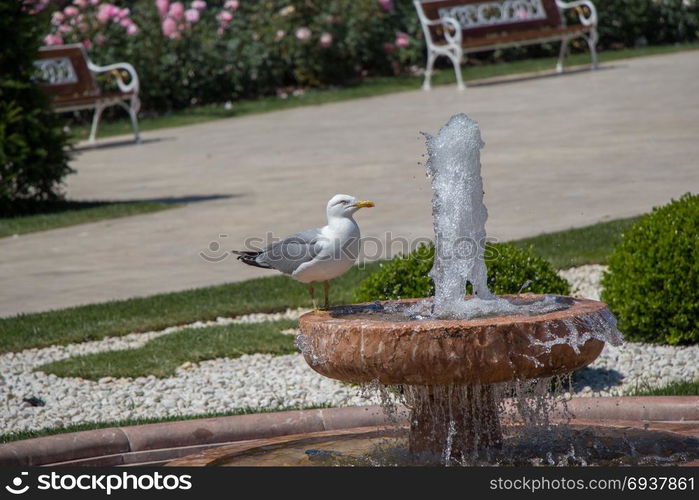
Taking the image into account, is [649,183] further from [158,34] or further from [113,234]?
[158,34]

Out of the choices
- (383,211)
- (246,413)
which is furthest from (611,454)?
(383,211)

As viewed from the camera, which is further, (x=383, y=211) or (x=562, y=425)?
(x=383, y=211)

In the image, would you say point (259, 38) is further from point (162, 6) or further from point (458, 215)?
point (458, 215)

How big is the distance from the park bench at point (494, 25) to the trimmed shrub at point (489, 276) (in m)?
13.1

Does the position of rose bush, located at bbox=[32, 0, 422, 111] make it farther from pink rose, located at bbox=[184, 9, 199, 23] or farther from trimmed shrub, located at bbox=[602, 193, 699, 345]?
Answer: trimmed shrub, located at bbox=[602, 193, 699, 345]

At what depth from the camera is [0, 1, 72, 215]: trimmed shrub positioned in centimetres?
1114

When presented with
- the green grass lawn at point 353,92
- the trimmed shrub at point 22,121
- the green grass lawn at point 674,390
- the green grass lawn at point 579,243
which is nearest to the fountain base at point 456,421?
the green grass lawn at point 674,390

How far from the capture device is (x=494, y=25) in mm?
19531

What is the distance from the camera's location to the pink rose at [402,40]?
830 inches

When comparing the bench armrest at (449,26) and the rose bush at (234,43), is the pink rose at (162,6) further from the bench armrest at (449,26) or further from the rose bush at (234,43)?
the bench armrest at (449,26)

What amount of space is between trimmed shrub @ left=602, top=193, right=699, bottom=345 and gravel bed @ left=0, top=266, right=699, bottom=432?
0.34 ft

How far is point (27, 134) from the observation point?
1133 centimetres

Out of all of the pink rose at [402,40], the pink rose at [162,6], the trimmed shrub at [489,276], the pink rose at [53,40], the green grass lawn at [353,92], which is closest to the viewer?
the trimmed shrub at [489,276]

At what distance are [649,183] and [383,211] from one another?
2.27m
